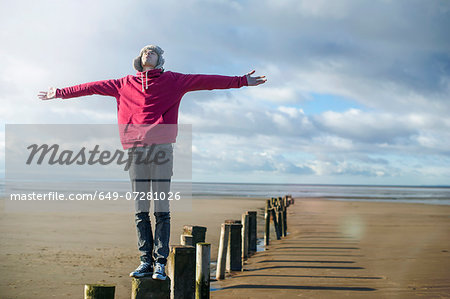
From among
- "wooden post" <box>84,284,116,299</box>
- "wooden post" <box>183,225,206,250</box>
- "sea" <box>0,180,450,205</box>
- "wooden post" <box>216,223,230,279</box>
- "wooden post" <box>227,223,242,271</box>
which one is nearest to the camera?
"wooden post" <box>84,284,116,299</box>

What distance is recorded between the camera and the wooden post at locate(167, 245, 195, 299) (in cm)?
439

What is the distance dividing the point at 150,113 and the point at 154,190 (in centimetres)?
81

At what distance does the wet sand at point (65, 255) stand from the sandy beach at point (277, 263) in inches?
0.8

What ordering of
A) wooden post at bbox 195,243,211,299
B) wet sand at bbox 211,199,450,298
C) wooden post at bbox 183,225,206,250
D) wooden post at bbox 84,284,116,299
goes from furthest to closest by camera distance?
wet sand at bbox 211,199,450,298 → wooden post at bbox 183,225,206,250 → wooden post at bbox 195,243,211,299 → wooden post at bbox 84,284,116,299

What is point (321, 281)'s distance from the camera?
7.90 m

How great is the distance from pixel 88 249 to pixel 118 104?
822 cm

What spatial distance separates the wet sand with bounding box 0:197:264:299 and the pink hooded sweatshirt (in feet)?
14.0

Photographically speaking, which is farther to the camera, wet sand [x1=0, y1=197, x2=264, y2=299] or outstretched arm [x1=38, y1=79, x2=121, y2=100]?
wet sand [x1=0, y1=197, x2=264, y2=299]

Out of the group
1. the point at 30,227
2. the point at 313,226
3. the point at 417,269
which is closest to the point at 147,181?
the point at 417,269

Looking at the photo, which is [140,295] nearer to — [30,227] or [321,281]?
[321,281]

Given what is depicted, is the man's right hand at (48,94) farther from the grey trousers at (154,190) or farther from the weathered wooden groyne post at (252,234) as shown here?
the weathered wooden groyne post at (252,234)

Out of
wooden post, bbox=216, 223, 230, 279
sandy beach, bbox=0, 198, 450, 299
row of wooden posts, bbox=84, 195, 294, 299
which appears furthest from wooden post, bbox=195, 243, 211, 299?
wooden post, bbox=216, 223, 230, 279

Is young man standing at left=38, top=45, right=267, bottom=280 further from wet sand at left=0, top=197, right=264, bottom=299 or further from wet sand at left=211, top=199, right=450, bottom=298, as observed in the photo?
wet sand at left=0, top=197, right=264, bottom=299

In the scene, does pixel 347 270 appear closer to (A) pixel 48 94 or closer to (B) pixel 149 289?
(B) pixel 149 289
